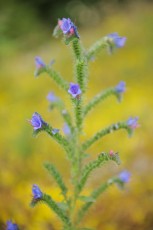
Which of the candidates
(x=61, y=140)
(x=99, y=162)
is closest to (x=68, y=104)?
(x=61, y=140)

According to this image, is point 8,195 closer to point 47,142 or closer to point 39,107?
point 47,142

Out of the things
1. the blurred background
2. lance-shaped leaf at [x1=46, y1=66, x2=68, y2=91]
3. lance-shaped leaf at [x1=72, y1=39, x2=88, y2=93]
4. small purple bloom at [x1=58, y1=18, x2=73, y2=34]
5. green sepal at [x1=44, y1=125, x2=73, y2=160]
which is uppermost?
the blurred background

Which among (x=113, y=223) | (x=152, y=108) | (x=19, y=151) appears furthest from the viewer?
(x=152, y=108)

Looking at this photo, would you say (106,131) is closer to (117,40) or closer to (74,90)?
(74,90)

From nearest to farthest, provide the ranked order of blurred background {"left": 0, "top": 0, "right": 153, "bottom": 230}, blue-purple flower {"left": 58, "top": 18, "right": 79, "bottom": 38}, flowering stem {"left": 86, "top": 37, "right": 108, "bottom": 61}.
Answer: blue-purple flower {"left": 58, "top": 18, "right": 79, "bottom": 38} → flowering stem {"left": 86, "top": 37, "right": 108, "bottom": 61} → blurred background {"left": 0, "top": 0, "right": 153, "bottom": 230}

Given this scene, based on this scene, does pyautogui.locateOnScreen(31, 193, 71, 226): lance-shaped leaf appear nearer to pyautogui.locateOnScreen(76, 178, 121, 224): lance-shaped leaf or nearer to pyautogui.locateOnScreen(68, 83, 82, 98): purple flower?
pyautogui.locateOnScreen(76, 178, 121, 224): lance-shaped leaf

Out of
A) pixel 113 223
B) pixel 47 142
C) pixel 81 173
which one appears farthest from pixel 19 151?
pixel 81 173

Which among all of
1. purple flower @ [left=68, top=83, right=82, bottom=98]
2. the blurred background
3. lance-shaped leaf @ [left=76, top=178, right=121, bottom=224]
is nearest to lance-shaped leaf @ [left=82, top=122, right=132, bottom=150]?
lance-shaped leaf @ [left=76, top=178, right=121, bottom=224]
